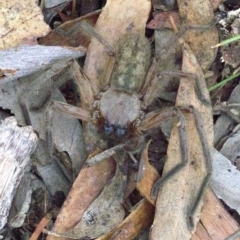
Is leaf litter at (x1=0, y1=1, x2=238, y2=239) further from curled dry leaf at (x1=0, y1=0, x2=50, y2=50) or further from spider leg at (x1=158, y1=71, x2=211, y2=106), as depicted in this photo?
curled dry leaf at (x1=0, y1=0, x2=50, y2=50)

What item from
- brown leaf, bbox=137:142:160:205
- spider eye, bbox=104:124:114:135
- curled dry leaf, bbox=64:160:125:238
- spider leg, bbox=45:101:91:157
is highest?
spider leg, bbox=45:101:91:157

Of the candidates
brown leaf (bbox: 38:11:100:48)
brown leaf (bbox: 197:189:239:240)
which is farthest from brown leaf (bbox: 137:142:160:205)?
brown leaf (bbox: 38:11:100:48)

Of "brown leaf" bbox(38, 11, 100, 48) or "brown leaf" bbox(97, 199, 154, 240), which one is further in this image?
"brown leaf" bbox(38, 11, 100, 48)

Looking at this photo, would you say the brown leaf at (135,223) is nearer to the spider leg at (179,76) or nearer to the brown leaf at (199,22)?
the spider leg at (179,76)

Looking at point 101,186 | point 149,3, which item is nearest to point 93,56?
point 149,3

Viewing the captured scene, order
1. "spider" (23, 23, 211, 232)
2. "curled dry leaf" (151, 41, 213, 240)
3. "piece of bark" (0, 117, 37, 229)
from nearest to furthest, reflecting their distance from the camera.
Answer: "piece of bark" (0, 117, 37, 229) < "curled dry leaf" (151, 41, 213, 240) < "spider" (23, 23, 211, 232)

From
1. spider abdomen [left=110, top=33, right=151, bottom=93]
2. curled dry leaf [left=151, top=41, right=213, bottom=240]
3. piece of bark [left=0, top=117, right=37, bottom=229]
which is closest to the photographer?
piece of bark [left=0, top=117, right=37, bottom=229]

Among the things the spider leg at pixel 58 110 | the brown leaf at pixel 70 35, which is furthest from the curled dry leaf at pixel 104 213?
the brown leaf at pixel 70 35

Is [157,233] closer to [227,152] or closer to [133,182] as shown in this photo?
[133,182]
